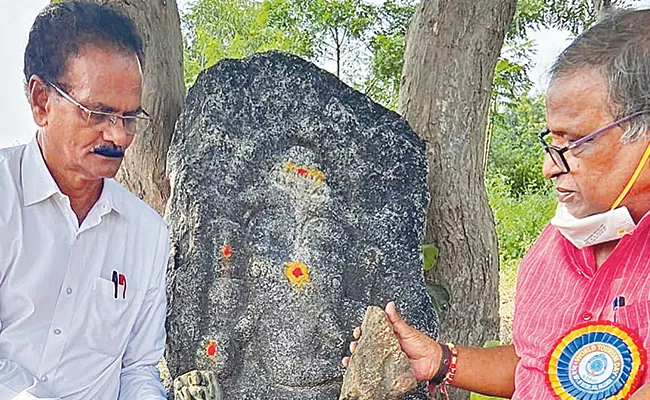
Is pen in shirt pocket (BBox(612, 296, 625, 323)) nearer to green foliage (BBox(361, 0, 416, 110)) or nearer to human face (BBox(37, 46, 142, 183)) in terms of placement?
human face (BBox(37, 46, 142, 183))

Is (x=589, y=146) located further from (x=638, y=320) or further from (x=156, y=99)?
(x=156, y=99)

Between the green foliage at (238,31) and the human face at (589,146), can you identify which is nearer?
the human face at (589,146)

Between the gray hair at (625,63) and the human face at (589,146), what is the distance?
0.01m

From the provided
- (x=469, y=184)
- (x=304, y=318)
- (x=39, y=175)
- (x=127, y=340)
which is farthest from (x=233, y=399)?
(x=469, y=184)

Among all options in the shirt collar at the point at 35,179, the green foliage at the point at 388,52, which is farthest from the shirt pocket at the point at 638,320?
the green foliage at the point at 388,52

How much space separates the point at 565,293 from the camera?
175cm

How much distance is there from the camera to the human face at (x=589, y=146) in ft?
5.02

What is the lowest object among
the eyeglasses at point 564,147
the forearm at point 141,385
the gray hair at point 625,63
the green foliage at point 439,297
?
the forearm at point 141,385

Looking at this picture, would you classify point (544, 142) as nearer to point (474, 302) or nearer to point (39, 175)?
point (39, 175)

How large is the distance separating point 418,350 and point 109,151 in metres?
0.86

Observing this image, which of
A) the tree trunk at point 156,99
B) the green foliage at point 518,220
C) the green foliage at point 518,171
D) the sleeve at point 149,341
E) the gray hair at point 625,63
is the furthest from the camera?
the green foliage at point 518,171

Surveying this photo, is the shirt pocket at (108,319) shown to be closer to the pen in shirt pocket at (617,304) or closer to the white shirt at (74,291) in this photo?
the white shirt at (74,291)

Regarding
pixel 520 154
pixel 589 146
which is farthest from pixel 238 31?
pixel 589 146

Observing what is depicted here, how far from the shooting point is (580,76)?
155 centimetres
